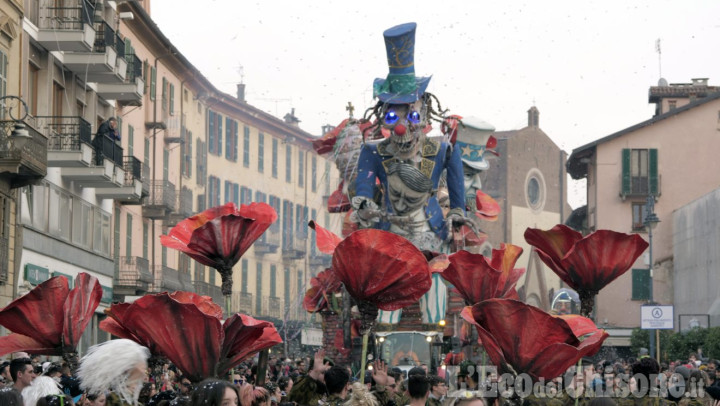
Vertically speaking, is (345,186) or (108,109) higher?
(108,109)

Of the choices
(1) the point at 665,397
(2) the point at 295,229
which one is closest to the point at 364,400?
(1) the point at 665,397

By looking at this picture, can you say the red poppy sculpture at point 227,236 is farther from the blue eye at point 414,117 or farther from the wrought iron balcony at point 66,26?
the wrought iron balcony at point 66,26

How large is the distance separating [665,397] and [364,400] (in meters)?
3.92

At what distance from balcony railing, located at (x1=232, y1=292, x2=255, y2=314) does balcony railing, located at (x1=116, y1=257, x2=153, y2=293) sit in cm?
1567

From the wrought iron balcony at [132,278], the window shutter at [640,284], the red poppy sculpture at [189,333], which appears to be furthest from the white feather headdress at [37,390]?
the window shutter at [640,284]

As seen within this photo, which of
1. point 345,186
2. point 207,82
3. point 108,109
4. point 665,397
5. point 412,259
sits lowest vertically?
point 665,397

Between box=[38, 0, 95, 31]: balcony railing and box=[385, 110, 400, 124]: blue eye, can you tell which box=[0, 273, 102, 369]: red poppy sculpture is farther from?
box=[38, 0, 95, 31]: balcony railing

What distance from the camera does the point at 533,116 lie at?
85.6m

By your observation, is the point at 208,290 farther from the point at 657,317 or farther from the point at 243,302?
the point at 657,317

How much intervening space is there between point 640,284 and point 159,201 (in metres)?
20.3

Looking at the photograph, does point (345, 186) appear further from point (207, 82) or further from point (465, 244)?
point (207, 82)

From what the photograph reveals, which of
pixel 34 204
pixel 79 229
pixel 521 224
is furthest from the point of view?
pixel 521 224

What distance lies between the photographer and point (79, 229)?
1299 inches

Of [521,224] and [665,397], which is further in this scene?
[521,224]
